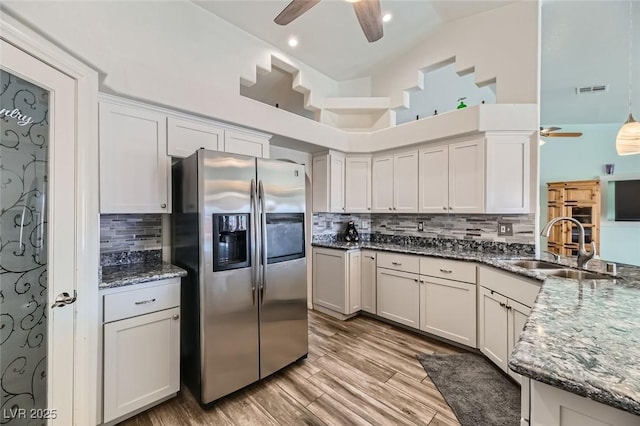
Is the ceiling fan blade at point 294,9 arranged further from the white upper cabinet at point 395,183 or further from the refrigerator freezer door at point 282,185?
the white upper cabinet at point 395,183

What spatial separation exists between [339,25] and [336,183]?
1.85 metres

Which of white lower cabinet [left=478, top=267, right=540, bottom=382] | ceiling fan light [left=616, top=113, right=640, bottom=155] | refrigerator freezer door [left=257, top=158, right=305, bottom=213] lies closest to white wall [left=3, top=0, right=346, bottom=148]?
refrigerator freezer door [left=257, top=158, right=305, bottom=213]

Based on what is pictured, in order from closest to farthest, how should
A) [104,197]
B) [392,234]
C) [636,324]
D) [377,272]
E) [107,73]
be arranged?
1. [636,324]
2. [107,73]
3. [104,197]
4. [377,272]
5. [392,234]

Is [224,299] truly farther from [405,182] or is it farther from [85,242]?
[405,182]

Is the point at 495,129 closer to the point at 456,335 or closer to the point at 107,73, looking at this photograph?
the point at 456,335

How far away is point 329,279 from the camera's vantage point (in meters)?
3.57

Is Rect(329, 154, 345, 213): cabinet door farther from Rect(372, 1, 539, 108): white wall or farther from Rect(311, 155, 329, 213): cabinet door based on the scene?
Rect(372, 1, 539, 108): white wall

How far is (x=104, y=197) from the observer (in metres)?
1.96

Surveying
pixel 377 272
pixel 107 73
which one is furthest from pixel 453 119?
pixel 107 73

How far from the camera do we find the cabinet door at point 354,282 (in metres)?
3.40

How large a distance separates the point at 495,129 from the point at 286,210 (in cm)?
231

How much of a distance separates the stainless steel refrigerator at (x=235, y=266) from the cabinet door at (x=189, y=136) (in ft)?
0.56

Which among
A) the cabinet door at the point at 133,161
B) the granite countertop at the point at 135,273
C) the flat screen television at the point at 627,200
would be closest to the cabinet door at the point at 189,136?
the cabinet door at the point at 133,161

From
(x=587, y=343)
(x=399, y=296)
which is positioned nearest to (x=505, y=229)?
(x=399, y=296)
